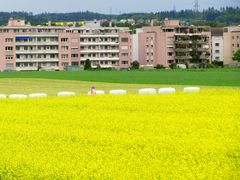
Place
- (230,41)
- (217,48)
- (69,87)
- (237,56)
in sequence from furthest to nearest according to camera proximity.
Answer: (217,48) → (230,41) → (237,56) → (69,87)

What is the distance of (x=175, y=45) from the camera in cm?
Answer: 16675

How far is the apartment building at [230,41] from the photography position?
595 feet

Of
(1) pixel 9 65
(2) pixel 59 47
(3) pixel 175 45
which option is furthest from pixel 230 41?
(1) pixel 9 65

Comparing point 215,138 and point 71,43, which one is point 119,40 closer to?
point 71,43

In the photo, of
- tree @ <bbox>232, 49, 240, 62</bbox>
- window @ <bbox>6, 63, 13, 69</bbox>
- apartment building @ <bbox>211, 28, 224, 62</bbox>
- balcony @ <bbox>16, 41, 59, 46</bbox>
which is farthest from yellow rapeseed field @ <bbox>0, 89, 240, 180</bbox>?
apartment building @ <bbox>211, 28, 224, 62</bbox>

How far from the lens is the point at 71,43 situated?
167m

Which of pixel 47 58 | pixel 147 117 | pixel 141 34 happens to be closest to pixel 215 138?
pixel 147 117

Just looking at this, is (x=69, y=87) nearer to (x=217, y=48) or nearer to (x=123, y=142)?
(x=123, y=142)

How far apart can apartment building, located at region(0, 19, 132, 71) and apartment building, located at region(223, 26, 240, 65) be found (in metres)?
25.5

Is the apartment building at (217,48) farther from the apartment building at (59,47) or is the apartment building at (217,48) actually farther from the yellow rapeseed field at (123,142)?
the yellow rapeseed field at (123,142)

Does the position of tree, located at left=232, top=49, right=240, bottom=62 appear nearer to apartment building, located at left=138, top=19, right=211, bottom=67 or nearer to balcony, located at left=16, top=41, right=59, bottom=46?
apartment building, located at left=138, top=19, right=211, bottom=67

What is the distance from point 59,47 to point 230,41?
148 feet

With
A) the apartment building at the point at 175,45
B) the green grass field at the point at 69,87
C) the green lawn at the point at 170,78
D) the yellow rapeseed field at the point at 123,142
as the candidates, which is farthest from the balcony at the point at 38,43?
the yellow rapeseed field at the point at 123,142

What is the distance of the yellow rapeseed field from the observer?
14.3 m
